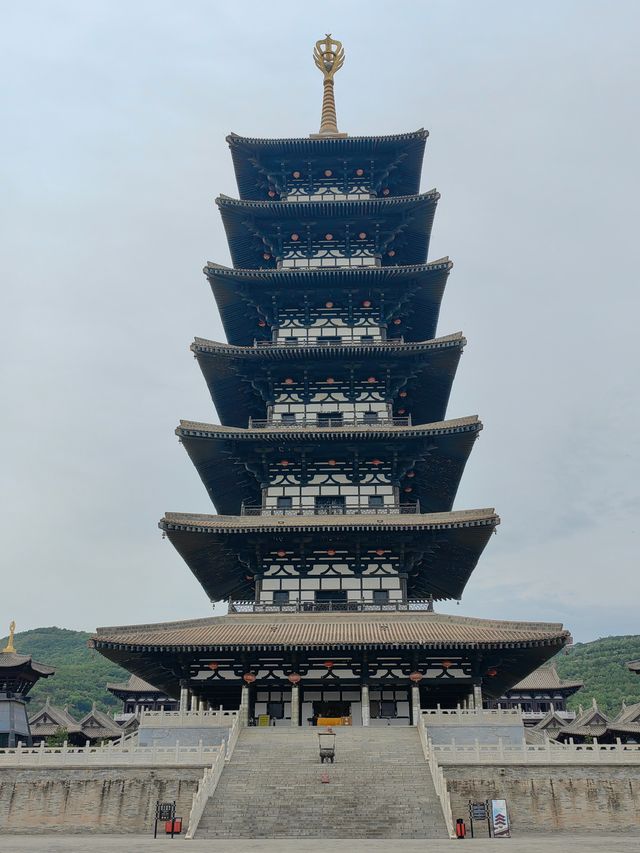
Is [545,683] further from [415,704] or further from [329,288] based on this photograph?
[329,288]

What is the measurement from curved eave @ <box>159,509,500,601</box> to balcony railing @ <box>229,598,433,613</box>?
2.23 m

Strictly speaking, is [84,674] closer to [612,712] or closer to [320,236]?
[612,712]

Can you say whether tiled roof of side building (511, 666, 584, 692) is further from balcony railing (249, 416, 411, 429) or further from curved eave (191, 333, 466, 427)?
balcony railing (249, 416, 411, 429)

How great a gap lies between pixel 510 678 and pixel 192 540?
15.8m

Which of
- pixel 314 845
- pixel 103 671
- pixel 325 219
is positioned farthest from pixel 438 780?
pixel 103 671

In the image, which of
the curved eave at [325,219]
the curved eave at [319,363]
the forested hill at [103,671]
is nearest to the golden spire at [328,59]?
the curved eave at [325,219]

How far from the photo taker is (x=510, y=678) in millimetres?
35906

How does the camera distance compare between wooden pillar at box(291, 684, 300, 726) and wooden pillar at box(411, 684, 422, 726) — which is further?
wooden pillar at box(291, 684, 300, 726)

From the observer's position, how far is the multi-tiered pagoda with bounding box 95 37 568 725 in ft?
98.8

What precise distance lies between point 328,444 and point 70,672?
308 ft

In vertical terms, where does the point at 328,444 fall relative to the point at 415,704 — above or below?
above

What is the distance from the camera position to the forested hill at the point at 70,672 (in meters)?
103

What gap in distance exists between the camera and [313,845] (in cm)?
1795

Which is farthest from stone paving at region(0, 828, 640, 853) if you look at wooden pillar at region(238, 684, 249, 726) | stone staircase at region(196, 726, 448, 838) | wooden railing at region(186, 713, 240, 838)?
wooden pillar at region(238, 684, 249, 726)
